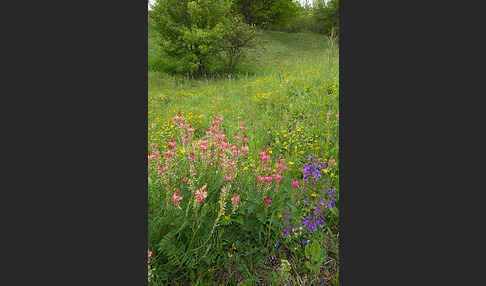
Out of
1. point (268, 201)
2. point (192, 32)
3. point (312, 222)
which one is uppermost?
point (192, 32)

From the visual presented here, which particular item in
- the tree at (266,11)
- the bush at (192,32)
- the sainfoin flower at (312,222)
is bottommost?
the sainfoin flower at (312,222)

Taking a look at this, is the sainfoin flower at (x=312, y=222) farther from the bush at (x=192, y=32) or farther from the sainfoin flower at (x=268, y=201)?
the bush at (x=192, y=32)

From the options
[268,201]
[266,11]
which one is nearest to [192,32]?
[268,201]

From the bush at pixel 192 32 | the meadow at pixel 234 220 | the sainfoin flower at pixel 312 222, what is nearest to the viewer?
the meadow at pixel 234 220

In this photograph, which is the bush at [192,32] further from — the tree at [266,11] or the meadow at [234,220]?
the tree at [266,11]

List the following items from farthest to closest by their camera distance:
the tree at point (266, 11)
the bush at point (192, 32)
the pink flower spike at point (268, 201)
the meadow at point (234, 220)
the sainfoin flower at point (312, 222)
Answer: the tree at point (266, 11) < the bush at point (192, 32) < the sainfoin flower at point (312, 222) < the pink flower spike at point (268, 201) < the meadow at point (234, 220)

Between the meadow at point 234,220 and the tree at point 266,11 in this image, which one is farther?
the tree at point 266,11

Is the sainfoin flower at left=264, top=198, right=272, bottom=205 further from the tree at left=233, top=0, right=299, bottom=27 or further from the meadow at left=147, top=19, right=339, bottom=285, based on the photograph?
the tree at left=233, top=0, right=299, bottom=27

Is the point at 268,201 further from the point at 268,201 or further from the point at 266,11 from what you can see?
the point at 266,11

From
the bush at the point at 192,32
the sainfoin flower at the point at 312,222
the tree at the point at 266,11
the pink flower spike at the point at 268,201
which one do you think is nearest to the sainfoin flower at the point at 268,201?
the pink flower spike at the point at 268,201

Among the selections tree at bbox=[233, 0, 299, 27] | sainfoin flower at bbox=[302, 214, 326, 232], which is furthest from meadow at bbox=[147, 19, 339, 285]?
tree at bbox=[233, 0, 299, 27]

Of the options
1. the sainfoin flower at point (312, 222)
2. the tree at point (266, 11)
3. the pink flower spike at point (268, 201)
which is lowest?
the sainfoin flower at point (312, 222)

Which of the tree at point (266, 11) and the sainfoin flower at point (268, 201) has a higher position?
the tree at point (266, 11)

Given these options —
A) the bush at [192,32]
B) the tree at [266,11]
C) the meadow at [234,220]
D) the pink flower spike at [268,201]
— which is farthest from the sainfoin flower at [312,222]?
the tree at [266,11]
